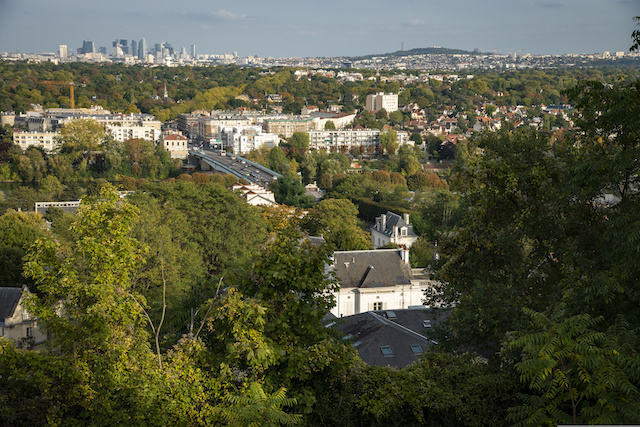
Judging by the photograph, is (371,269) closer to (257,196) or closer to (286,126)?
(257,196)

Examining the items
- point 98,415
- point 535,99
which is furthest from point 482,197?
point 535,99

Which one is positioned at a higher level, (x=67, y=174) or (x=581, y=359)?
(x=581, y=359)

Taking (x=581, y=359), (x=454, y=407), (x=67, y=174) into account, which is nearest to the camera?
(x=581, y=359)

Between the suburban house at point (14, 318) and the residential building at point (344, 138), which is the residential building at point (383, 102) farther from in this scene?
the suburban house at point (14, 318)

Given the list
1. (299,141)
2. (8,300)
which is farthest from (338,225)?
(299,141)

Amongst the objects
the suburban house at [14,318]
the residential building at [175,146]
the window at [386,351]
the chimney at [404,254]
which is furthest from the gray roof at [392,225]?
the residential building at [175,146]

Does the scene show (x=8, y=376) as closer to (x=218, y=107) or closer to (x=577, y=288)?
(x=577, y=288)
